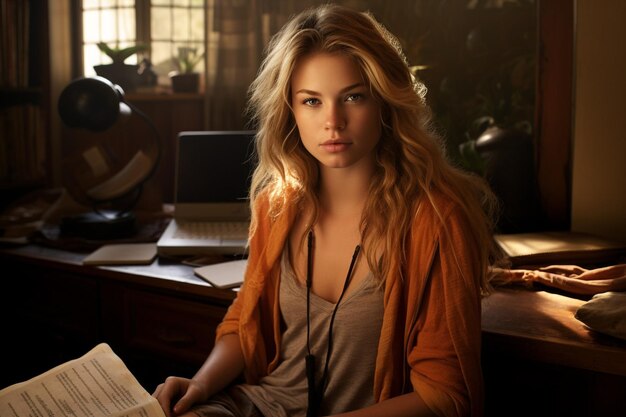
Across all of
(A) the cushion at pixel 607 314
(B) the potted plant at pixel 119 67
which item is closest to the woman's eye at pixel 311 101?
(A) the cushion at pixel 607 314

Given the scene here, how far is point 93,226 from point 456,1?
1990mm

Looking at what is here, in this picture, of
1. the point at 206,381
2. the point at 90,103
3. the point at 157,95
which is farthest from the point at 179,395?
the point at 157,95

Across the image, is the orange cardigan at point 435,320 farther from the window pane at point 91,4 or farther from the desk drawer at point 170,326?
the window pane at point 91,4

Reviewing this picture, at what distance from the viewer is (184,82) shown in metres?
3.06

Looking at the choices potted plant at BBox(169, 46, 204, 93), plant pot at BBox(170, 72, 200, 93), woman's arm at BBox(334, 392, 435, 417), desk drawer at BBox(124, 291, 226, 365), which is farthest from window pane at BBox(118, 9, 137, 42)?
woman's arm at BBox(334, 392, 435, 417)

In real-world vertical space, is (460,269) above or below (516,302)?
above

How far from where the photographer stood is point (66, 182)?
2133mm

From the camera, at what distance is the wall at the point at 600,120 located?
1.66 metres

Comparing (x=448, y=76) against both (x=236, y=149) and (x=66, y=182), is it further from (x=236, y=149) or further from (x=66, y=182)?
(x=66, y=182)

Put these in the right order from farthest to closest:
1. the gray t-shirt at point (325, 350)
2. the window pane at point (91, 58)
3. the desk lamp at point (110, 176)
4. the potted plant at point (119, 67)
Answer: the window pane at point (91, 58) → the potted plant at point (119, 67) → the desk lamp at point (110, 176) → the gray t-shirt at point (325, 350)

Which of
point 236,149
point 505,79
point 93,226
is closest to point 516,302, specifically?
point 236,149

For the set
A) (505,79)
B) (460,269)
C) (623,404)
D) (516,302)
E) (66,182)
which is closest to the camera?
(460,269)

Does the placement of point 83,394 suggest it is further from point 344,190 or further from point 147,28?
point 147,28

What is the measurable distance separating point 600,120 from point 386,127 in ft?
2.44
